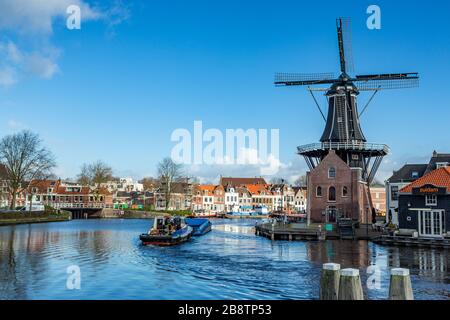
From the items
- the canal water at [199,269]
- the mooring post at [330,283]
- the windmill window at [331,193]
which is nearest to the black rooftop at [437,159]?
the windmill window at [331,193]

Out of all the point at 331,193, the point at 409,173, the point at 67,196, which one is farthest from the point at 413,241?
the point at 67,196

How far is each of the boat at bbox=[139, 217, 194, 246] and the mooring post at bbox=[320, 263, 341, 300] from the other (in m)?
31.3

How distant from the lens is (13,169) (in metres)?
79.1

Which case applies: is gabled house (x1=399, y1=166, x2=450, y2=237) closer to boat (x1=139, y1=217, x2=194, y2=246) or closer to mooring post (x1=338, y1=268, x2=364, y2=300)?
boat (x1=139, y1=217, x2=194, y2=246)

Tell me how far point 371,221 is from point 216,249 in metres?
30.1

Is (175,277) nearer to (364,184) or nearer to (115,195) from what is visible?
(364,184)

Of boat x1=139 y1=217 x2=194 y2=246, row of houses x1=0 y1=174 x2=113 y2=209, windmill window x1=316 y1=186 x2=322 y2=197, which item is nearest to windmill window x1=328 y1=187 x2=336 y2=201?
windmill window x1=316 y1=186 x2=322 y2=197

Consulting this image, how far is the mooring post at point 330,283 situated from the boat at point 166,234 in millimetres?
31344

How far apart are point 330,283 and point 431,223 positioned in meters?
34.4

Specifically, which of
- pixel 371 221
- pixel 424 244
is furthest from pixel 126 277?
pixel 371 221

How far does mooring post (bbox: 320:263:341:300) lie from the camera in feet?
36.8

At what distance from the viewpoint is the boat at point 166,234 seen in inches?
1638

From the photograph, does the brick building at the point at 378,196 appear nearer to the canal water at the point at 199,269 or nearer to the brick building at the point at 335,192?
the brick building at the point at 335,192

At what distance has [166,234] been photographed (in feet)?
141
